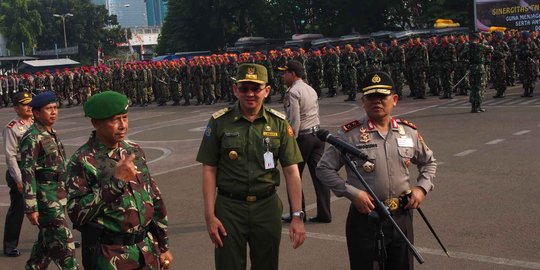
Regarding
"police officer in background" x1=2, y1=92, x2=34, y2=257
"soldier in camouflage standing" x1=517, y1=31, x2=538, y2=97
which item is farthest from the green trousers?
"soldier in camouflage standing" x1=517, y1=31, x2=538, y2=97

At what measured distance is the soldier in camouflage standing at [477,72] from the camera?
17.2 m

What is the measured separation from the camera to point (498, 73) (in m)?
20.4

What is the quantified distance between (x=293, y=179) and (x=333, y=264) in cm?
207

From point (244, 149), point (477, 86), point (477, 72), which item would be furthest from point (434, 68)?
point (244, 149)

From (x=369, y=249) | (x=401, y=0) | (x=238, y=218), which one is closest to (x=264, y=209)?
(x=238, y=218)

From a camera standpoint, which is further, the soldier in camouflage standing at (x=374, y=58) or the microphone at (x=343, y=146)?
the soldier in camouflage standing at (x=374, y=58)

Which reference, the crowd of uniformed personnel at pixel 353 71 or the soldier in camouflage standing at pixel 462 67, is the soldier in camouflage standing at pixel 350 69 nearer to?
the crowd of uniformed personnel at pixel 353 71

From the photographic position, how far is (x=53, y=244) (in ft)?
20.0

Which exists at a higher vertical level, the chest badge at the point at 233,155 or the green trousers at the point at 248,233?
the chest badge at the point at 233,155

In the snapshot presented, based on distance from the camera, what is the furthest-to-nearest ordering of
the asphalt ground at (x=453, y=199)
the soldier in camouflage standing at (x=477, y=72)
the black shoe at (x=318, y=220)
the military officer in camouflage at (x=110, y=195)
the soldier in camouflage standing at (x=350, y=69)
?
the soldier in camouflage standing at (x=350, y=69) < the soldier in camouflage standing at (x=477, y=72) < the black shoe at (x=318, y=220) < the asphalt ground at (x=453, y=199) < the military officer in camouflage at (x=110, y=195)

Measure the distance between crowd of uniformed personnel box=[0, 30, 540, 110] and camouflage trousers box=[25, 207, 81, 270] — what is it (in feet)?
34.1

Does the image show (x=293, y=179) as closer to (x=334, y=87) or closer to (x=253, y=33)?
(x=334, y=87)

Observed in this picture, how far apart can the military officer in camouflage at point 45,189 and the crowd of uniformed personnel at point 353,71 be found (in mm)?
10150

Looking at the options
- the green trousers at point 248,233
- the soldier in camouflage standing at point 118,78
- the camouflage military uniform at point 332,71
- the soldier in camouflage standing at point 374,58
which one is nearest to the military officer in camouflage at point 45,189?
the green trousers at point 248,233
